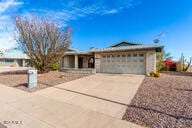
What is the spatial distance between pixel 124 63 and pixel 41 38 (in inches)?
376

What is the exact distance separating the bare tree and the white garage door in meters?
5.50

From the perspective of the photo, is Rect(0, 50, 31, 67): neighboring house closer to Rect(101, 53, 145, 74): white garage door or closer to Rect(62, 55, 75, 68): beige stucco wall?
Rect(62, 55, 75, 68): beige stucco wall

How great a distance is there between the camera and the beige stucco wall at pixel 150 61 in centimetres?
1210

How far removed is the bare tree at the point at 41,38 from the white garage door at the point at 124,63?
5503 millimetres

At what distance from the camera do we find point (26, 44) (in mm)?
12023

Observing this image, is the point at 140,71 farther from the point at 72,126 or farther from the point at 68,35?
the point at 72,126

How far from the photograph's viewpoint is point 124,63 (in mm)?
13578

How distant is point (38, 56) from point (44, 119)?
1052 centimetres

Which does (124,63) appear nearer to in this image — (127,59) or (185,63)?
(127,59)

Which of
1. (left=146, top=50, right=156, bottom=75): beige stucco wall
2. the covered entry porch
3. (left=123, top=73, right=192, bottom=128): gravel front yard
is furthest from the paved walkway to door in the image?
the covered entry porch

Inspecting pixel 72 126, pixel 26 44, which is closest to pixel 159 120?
pixel 72 126

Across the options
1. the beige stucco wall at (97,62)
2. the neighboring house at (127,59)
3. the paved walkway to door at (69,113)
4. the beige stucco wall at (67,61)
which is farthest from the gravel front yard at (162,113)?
the beige stucco wall at (67,61)

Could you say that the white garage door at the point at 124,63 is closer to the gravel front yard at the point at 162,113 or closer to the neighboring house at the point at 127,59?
the neighboring house at the point at 127,59

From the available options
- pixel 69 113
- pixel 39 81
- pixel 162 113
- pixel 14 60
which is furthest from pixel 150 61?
pixel 14 60
